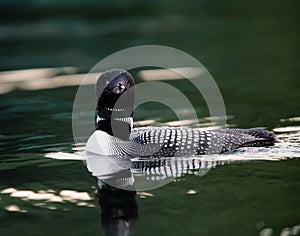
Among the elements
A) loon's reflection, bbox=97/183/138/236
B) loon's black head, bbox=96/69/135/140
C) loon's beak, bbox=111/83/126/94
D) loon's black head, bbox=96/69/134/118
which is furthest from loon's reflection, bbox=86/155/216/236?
loon's beak, bbox=111/83/126/94

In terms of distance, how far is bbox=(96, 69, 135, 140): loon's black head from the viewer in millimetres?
7309

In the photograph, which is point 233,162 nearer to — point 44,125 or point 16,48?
point 44,125

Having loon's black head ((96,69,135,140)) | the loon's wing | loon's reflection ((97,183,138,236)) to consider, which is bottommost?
loon's reflection ((97,183,138,236))

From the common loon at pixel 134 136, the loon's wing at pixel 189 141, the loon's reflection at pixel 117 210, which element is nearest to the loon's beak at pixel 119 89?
the common loon at pixel 134 136

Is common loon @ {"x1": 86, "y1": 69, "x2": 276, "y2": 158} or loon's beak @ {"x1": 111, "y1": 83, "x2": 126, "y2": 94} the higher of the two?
loon's beak @ {"x1": 111, "y1": 83, "x2": 126, "y2": 94}

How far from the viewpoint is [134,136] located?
24.5ft

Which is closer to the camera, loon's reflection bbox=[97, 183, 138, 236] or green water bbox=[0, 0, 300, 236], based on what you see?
loon's reflection bbox=[97, 183, 138, 236]

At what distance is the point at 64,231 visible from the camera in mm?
5742

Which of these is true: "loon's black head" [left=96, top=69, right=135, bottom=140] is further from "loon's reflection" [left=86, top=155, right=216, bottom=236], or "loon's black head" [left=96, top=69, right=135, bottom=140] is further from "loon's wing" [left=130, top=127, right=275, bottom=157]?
"loon's reflection" [left=86, top=155, right=216, bottom=236]

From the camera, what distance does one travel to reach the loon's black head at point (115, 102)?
7309 millimetres

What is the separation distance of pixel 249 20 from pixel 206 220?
1012cm

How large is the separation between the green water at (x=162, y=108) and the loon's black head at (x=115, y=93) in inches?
23.7

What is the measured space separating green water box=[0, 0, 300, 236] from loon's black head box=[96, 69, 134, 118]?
60 centimetres

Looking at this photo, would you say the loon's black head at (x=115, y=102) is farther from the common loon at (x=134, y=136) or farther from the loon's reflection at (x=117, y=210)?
the loon's reflection at (x=117, y=210)
